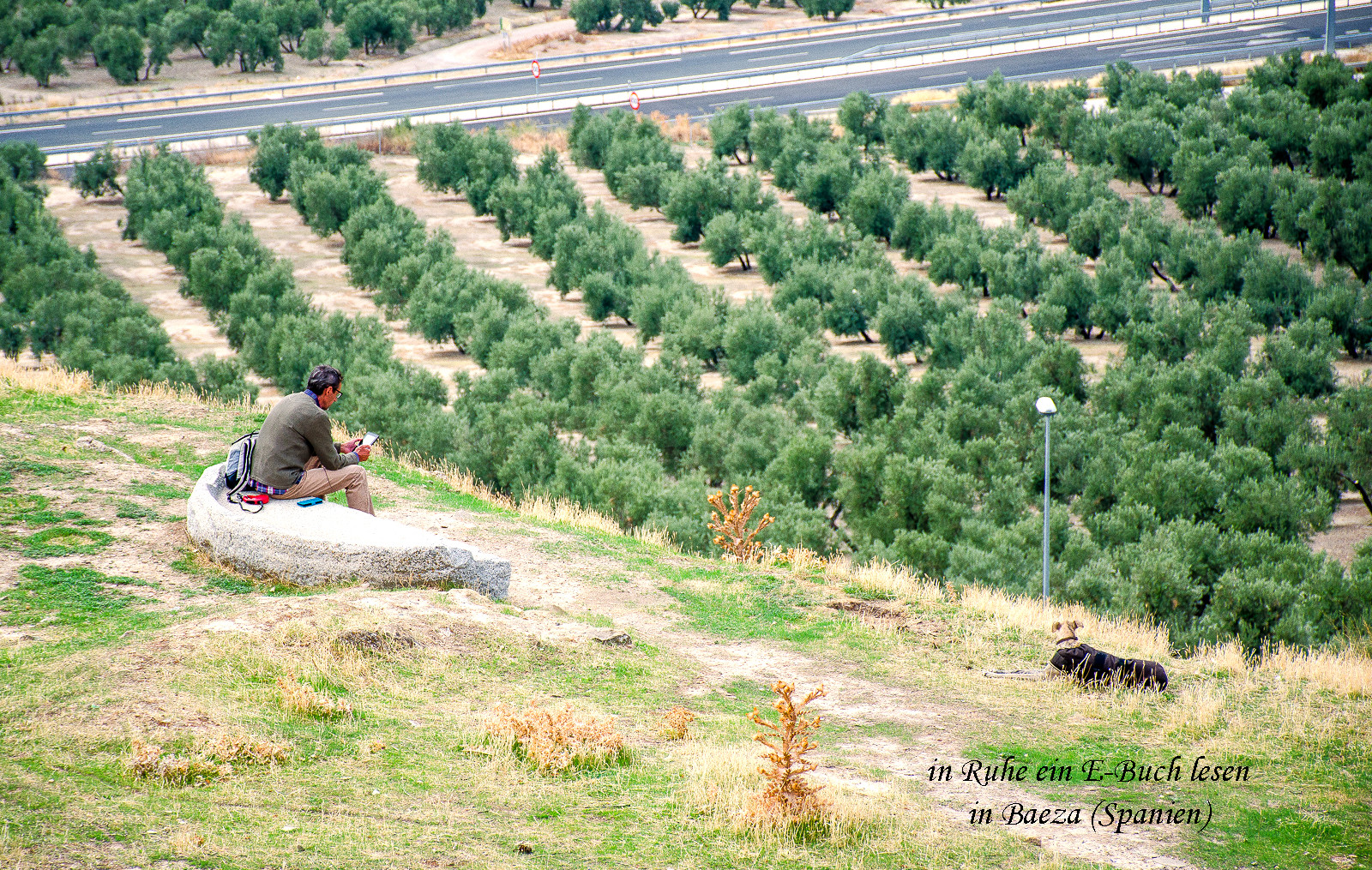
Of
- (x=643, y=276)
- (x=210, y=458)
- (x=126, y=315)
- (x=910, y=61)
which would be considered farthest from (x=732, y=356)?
(x=910, y=61)

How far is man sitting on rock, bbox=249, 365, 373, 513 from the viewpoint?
1043 cm

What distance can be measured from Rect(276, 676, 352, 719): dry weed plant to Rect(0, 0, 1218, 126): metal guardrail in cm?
4944

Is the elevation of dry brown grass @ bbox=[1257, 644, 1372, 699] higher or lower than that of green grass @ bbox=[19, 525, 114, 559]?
lower

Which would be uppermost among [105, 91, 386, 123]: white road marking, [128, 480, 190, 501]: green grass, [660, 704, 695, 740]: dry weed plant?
[105, 91, 386, 123]: white road marking

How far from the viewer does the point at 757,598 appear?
1231 centimetres

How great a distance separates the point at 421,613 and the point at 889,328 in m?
24.4

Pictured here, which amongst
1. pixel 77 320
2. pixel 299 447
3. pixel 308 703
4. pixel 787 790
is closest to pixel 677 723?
pixel 787 790

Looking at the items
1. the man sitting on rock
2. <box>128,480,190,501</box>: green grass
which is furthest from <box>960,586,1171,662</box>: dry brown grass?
<box>128,480,190,501</box>: green grass

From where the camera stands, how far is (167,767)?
23.4 ft

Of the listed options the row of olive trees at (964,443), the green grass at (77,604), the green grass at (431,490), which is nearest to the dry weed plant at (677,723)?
the green grass at (77,604)

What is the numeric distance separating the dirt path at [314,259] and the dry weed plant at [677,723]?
80.0ft

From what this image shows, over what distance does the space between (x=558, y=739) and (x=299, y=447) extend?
3955mm

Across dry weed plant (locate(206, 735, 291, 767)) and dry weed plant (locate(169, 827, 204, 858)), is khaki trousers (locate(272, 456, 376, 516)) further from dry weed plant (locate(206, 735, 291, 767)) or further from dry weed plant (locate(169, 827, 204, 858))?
dry weed plant (locate(169, 827, 204, 858))

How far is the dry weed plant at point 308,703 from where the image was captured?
321 inches
